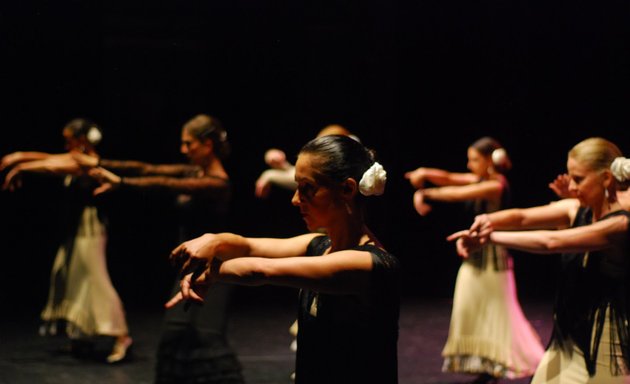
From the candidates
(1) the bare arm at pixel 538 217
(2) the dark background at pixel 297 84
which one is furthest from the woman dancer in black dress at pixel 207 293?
(2) the dark background at pixel 297 84

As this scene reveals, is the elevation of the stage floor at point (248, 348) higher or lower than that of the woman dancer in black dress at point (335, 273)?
lower

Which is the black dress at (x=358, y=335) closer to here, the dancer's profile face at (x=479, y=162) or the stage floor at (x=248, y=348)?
the stage floor at (x=248, y=348)

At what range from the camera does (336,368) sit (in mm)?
2154

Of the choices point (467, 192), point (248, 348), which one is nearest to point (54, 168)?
point (248, 348)

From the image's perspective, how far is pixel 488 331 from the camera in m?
5.65

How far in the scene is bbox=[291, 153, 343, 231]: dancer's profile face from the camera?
221cm

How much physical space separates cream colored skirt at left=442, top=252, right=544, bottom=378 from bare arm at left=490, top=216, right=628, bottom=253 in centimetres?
237

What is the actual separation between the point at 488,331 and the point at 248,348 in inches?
68.4

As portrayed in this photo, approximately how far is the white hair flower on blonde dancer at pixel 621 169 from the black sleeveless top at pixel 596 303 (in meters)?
0.13

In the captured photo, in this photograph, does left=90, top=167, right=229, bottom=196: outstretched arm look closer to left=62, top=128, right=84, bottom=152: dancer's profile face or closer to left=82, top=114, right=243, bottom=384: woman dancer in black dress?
left=82, top=114, right=243, bottom=384: woman dancer in black dress

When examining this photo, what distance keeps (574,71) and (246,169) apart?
3.14 metres

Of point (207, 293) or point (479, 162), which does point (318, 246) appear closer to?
point (207, 293)

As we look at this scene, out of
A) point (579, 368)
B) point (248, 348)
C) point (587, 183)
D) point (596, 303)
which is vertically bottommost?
point (248, 348)

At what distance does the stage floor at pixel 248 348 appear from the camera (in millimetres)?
5582
